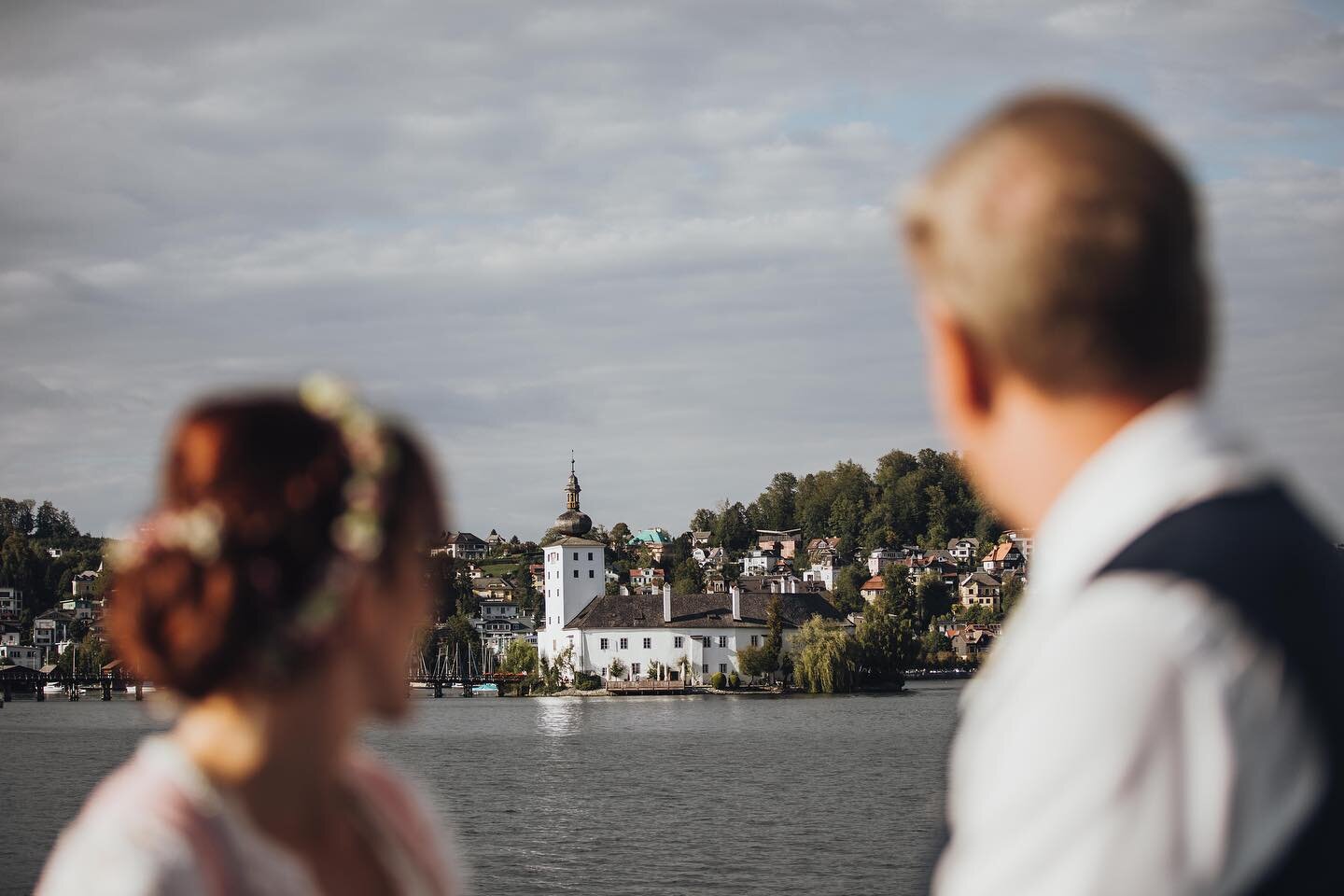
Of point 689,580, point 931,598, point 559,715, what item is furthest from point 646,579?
point 559,715

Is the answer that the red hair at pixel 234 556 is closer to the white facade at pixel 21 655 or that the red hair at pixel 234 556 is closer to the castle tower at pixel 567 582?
the castle tower at pixel 567 582

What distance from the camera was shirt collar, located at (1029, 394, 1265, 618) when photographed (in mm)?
1259

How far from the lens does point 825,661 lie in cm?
9025

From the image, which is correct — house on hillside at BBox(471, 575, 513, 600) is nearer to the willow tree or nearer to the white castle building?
the white castle building

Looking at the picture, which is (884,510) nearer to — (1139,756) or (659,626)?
(659,626)

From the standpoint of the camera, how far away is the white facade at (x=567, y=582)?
103 metres

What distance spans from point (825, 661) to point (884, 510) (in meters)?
87.6

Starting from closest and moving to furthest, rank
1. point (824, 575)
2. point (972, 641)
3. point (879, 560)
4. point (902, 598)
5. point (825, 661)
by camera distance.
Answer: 1. point (825, 661)
2. point (972, 641)
3. point (902, 598)
4. point (824, 575)
5. point (879, 560)

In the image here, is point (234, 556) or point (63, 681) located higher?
point (234, 556)

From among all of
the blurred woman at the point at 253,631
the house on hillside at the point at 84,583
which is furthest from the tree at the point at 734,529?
the blurred woman at the point at 253,631

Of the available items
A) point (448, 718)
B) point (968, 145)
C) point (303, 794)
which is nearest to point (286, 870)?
point (303, 794)

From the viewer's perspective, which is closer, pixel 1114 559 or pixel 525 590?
pixel 1114 559

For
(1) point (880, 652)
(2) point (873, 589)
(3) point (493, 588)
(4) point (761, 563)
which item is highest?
(4) point (761, 563)

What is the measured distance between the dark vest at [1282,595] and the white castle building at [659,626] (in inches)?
3720
